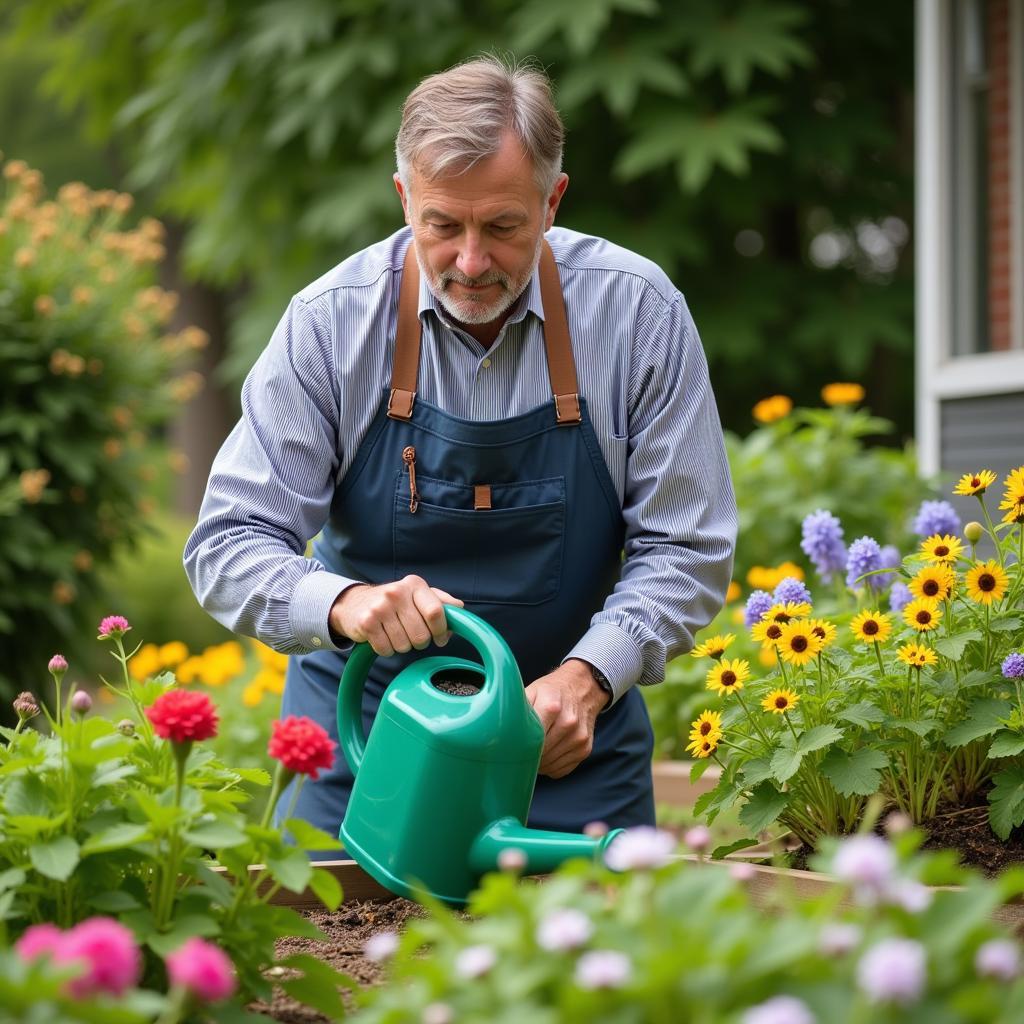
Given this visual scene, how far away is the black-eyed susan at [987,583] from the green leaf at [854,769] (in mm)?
242

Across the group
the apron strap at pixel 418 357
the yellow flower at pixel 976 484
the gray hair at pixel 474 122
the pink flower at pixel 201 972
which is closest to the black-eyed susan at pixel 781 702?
the yellow flower at pixel 976 484

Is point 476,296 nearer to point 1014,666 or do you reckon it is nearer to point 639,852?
point 1014,666

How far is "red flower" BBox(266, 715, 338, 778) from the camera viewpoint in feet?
4.21

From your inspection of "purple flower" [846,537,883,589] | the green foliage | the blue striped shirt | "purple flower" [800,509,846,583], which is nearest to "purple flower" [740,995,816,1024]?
the blue striped shirt

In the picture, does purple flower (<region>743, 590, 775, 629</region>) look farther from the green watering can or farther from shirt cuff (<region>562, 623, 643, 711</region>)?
the green watering can

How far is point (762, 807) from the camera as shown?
6.12ft

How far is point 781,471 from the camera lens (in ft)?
13.8

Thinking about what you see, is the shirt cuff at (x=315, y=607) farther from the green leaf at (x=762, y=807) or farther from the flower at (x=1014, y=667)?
the flower at (x=1014, y=667)

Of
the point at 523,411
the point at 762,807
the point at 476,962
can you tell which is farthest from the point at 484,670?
the point at 476,962

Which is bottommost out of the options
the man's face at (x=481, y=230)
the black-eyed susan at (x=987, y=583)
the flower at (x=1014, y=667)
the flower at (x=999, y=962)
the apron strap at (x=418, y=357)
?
the flower at (x=1014, y=667)

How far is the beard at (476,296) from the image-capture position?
2.02 metres

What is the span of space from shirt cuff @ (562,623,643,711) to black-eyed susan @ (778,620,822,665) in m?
0.23

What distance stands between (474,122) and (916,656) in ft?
2.98

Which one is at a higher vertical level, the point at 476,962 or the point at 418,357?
the point at 418,357
